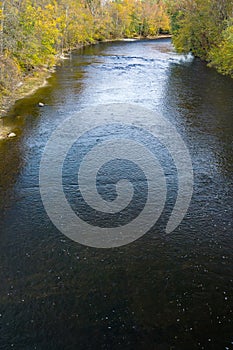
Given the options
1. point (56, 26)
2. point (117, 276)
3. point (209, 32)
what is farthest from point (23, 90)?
point (209, 32)

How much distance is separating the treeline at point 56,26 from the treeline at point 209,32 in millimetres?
21029

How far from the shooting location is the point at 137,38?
99375 mm

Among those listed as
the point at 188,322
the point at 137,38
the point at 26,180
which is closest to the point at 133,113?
the point at 26,180

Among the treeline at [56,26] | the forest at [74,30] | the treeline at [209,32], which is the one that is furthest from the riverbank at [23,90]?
the treeline at [209,32]

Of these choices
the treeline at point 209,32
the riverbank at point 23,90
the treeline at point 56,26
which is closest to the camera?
the riverbank at point 23,90

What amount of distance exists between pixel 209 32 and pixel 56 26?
25362 millimetres

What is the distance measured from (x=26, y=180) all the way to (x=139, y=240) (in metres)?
7.24

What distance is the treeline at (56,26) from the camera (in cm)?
3302

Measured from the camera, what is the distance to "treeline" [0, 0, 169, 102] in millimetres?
33022

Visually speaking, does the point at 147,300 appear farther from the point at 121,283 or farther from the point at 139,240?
the point at 139,240

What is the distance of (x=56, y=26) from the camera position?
5659cm

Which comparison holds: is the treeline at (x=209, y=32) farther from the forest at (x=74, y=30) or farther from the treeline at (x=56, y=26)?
the treeline at (x=56, y=26)

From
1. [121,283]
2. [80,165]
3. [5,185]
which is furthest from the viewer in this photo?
[80,165]

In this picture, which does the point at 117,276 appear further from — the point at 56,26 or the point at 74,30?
the point at 74,30
